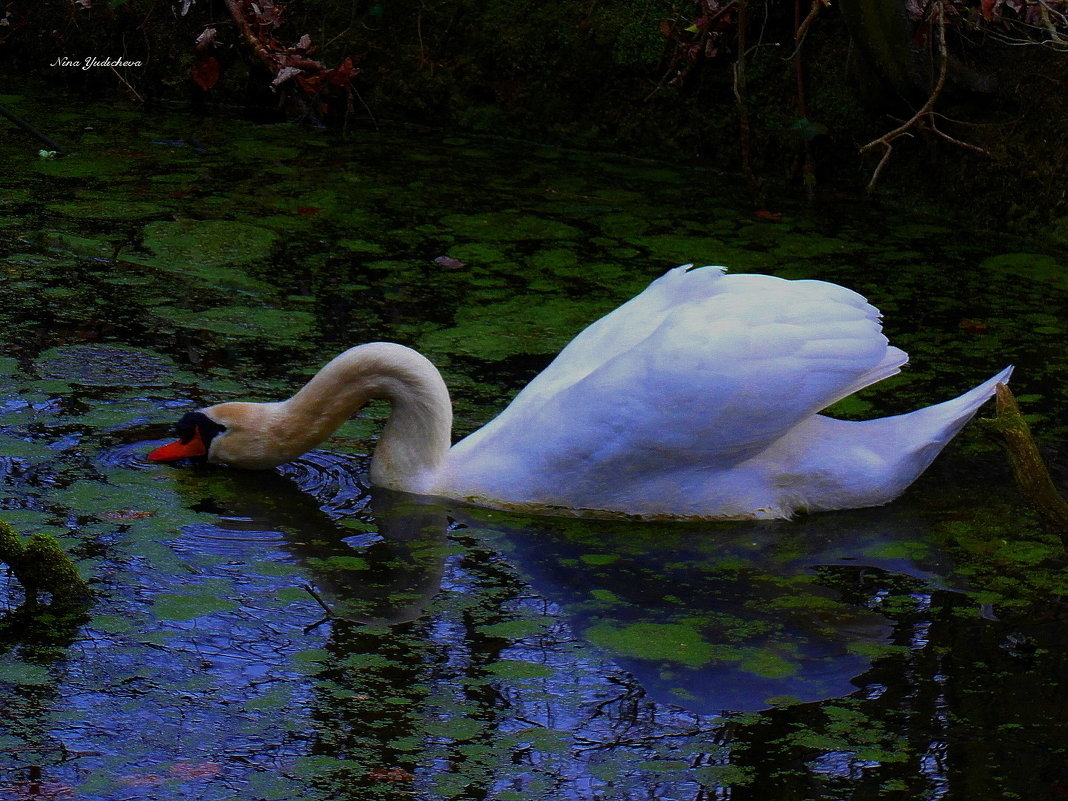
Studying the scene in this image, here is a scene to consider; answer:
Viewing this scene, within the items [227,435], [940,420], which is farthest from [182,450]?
[940,420]

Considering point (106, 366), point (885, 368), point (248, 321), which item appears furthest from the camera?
point (248, 321)

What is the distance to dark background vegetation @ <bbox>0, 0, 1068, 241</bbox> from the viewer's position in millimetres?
7863

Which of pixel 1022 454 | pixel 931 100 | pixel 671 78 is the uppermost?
pixel 931 100

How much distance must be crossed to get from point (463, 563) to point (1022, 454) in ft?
5.22

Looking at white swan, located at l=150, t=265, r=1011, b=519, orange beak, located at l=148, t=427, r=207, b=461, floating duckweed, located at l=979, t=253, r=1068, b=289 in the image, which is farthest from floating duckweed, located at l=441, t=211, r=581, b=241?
orange beak, located at l=148, t=427, r=207, b=461

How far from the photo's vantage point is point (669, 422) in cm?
446

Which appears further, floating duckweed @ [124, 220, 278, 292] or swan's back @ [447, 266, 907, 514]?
floating duckweed @ [124, 220, 278, 292]

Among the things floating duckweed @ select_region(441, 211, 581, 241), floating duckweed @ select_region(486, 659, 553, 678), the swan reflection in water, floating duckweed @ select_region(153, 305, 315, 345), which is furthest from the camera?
floating duckweed @ select_region(441, 211, 581, 241)

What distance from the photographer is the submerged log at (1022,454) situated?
11.9 ft

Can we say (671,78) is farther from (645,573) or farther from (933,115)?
(645,573)

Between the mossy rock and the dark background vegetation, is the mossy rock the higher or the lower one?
the lower one

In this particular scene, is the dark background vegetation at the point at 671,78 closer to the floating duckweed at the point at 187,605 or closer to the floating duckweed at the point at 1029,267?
the floating duckweed at the point at 1029,267

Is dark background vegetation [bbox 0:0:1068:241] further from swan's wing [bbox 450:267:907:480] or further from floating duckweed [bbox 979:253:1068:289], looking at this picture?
swan's wing [bbox 450:267:907:480]

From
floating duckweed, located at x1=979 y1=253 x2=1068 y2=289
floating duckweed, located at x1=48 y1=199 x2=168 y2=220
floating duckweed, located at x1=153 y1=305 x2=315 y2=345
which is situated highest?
floating duckweed, located at x1=979 y1=253 x2=1068 y2=289
